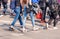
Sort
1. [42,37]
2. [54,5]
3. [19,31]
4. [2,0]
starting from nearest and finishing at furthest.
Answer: [42,37] → [19,31] → [54,5] → [2,0]

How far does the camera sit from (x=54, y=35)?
10891 mm

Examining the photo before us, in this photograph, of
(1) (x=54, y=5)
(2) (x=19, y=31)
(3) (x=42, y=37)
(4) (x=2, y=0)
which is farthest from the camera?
(4) (x=2, y=0)

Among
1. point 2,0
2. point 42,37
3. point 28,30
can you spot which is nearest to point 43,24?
point 28,30

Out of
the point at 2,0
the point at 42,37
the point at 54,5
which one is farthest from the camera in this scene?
the point at 2,0

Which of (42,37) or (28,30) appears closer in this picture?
(42,37)

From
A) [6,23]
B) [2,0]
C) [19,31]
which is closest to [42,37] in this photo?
[19,31]

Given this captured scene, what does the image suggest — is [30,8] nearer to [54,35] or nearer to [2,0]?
[54,35]

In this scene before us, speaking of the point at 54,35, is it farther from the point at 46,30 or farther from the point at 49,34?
the point at 46,30

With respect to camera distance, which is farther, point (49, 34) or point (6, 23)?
point (6, 23)

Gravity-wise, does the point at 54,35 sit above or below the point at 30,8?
below

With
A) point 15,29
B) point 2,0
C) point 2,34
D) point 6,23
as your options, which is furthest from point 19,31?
point 2,0

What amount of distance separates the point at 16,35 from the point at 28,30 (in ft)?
3.93

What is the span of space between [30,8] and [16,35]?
160 cm

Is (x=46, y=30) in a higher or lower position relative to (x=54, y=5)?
lower
